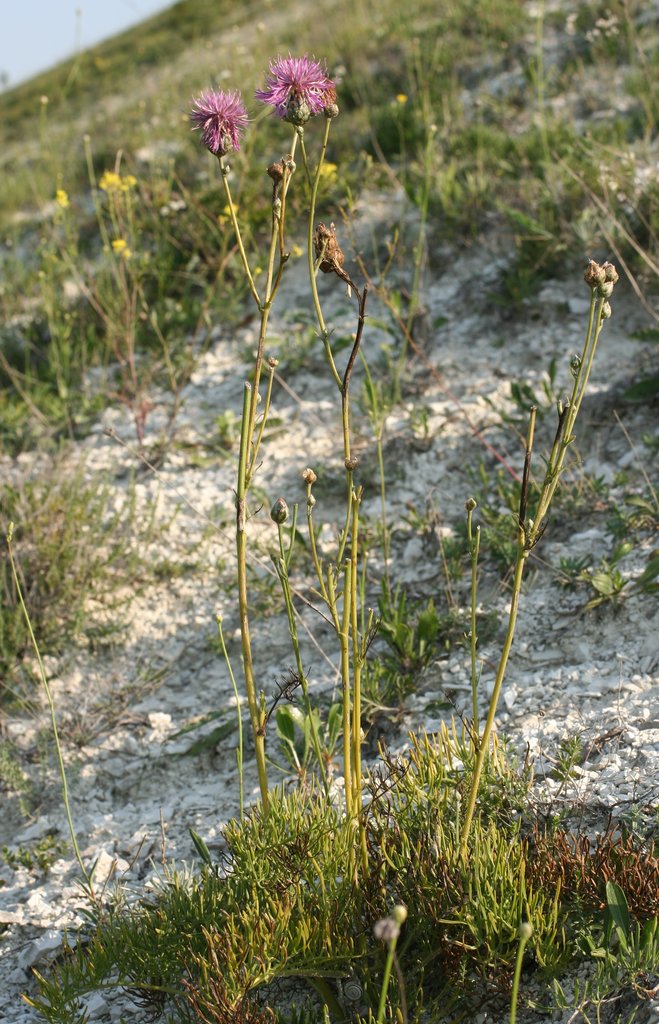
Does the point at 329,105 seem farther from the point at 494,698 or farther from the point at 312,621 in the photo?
the point at 312,621

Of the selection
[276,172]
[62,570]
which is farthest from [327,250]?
[62,570]

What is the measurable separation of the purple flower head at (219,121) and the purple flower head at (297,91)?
60mm

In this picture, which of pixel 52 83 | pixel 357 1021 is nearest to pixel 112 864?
pixel 357 1021

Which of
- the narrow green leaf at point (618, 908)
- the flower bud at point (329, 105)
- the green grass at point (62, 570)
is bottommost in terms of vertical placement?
the narrow green leaf at point (618, 908)

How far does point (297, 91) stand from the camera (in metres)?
1.70

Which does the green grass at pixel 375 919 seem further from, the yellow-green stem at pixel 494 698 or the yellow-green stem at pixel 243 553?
the yellow-green stem at pixel 243 553

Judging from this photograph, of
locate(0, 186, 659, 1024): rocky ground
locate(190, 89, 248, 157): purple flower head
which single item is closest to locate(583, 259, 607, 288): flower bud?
locate(190, 89, 248, 157): purple flower head

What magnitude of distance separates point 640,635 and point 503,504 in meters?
0.81

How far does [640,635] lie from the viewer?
267cm

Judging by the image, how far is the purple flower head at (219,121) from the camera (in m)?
1.74

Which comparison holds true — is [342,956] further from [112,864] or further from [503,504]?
[503,504]

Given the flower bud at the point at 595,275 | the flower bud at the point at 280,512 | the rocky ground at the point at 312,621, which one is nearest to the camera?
the flower bud at the point at 595,275

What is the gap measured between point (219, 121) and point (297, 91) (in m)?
0.16

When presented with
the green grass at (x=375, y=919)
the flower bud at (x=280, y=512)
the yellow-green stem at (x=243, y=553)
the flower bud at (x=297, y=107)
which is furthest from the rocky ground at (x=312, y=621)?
the flower bud at (x=297, y=107)
